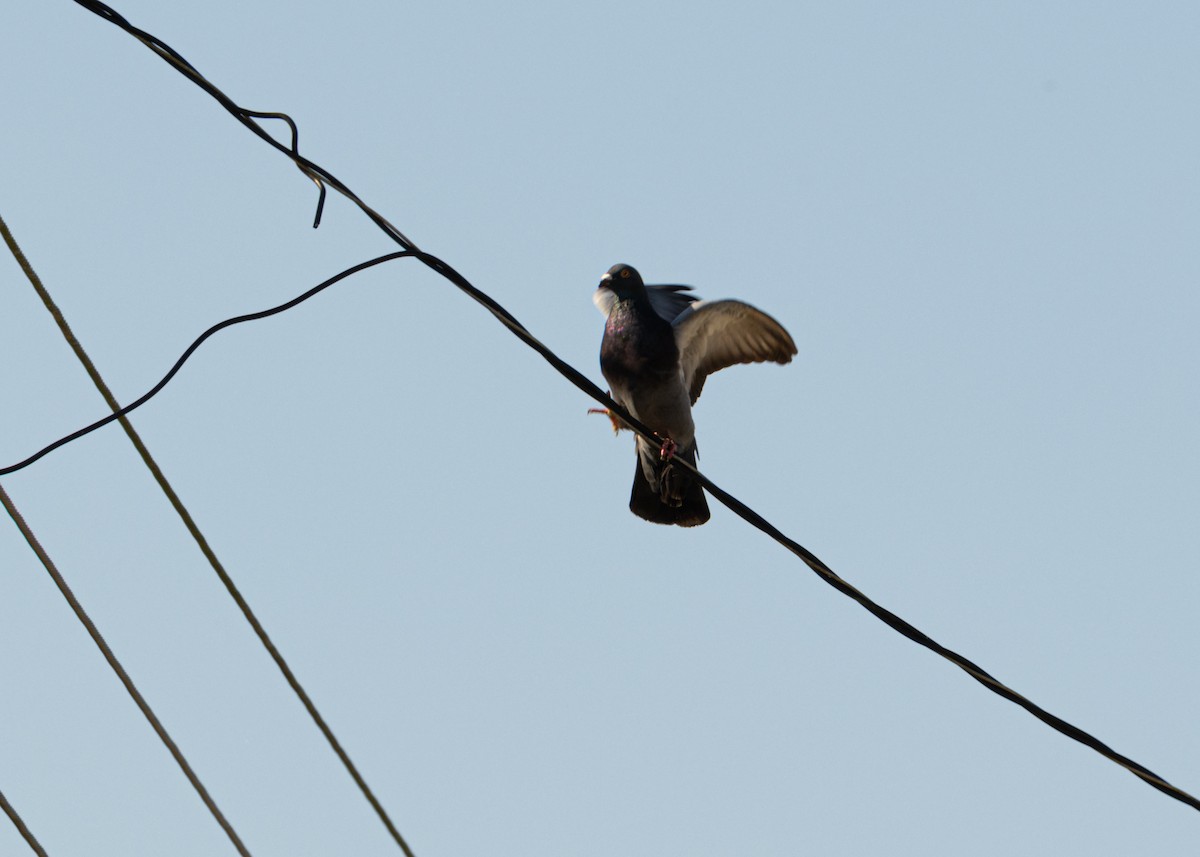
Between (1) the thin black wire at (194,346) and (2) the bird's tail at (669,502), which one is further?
(2) the bird's tail at (669,502)

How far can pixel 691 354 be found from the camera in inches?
248

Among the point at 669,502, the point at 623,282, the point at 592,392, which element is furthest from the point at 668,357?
the point at 592,392

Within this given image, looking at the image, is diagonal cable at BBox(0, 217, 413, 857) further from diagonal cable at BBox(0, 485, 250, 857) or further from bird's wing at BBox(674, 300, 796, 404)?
bird's wing at BBox(674, 300, 796, 404)

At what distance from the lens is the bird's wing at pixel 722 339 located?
5969mm

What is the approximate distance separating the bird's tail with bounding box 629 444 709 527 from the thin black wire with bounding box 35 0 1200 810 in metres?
2.37

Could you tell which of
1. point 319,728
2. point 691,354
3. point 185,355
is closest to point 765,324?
point 691,354

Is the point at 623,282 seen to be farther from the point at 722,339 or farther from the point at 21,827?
the point at 21,827

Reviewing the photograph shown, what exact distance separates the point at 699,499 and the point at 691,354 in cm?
59

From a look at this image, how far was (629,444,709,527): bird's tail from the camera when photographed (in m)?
6.19

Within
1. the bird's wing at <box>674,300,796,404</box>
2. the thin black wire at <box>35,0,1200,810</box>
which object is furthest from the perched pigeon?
the thin black wire at <box>35,0,1200,810</box>

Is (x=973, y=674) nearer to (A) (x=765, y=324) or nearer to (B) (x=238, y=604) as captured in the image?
(B) (x=238, y=604)

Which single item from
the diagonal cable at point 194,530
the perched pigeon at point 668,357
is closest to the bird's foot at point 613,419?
the perched pigeon at point 668,357

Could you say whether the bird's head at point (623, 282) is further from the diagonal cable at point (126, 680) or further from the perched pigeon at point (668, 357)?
the diagonal cable at point (126, 680)

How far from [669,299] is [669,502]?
0.89 meters
